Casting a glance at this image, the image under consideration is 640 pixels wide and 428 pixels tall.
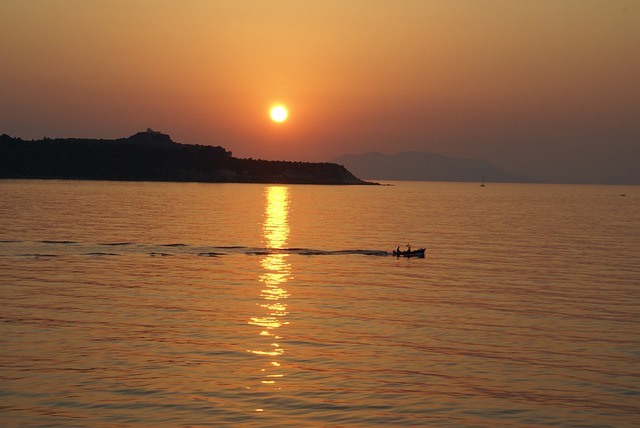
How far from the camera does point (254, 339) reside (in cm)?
2619

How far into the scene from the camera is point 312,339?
26297 millimetres

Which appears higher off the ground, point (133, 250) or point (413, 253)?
point (413, 253)

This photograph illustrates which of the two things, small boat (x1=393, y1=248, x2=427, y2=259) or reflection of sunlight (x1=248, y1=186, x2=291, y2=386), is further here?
small boat (x1=393, y1=248, x2=427, y2=259)

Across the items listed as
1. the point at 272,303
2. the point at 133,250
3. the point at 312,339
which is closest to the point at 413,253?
the point at 133,250

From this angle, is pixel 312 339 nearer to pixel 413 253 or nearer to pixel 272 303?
pixel 272 303

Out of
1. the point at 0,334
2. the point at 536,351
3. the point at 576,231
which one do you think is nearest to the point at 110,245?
the point at 0,334

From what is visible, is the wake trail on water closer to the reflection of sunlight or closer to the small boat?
the small boat

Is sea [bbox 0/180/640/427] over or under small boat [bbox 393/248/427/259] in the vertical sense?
under

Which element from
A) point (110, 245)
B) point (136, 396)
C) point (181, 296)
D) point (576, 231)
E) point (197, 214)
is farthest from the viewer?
point (197, 214)

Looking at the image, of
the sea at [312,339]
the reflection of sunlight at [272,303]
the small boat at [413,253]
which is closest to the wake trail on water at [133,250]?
the sea at [312,339]

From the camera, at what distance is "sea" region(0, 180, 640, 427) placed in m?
19.0

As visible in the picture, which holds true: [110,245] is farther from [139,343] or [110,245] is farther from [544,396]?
[544,396]

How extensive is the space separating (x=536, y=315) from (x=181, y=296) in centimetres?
1502

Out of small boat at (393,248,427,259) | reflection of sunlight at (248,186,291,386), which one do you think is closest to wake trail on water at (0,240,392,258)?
small boat at (393,248,427,259)
